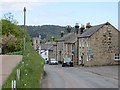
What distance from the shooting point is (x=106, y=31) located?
193 feet

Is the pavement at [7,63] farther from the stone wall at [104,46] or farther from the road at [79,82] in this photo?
the stone wall at [104,46]

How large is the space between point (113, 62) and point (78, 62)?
37.4 feet

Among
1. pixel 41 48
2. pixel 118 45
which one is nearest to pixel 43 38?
pixel 41 48

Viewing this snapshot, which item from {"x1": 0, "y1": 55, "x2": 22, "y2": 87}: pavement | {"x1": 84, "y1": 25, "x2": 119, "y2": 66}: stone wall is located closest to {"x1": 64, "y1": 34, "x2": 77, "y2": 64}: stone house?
{"x1": 84, "y1": 25, "x2": 119, "y2": 66}: stone wall

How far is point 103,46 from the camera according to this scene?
59.2 meters

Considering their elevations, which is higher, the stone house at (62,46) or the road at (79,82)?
the stone house at (62,46)

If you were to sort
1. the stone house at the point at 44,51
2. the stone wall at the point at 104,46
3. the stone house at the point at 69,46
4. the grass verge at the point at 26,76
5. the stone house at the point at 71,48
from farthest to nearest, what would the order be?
the stone house at the point at 44,51 < the stone house at the point at 69,46 < the stone house at the point at 71,48 < the stone wall at the point at 104,46 < the grass verge at the point at 26,76

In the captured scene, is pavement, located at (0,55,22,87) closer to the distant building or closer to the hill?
the distant building

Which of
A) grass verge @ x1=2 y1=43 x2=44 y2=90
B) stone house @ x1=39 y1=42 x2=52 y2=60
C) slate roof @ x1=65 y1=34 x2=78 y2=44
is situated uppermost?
slate roof @ x1=65 y1=34 x2=78 y2=44

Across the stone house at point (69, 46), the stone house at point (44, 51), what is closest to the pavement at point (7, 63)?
the stone house at point (69, 46)

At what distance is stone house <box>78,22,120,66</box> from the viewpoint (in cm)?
5825

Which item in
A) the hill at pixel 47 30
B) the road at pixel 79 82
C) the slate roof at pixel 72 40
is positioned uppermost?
the hill at pixel 47 30

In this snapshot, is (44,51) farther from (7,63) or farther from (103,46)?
(7,63)

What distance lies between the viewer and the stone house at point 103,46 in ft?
191
